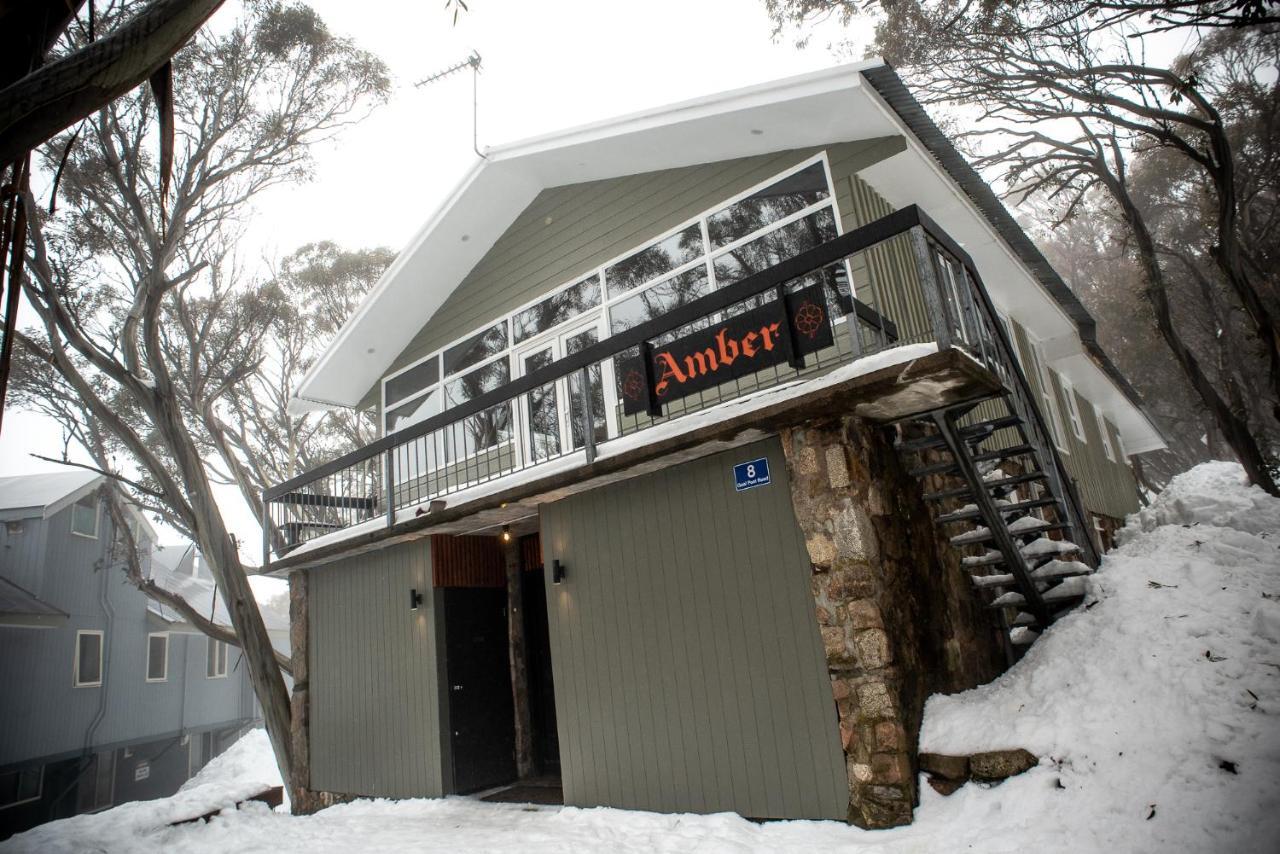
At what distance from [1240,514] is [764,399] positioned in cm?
921

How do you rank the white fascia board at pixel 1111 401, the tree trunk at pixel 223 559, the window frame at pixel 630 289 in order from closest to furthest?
the window frame at pixel 630 289, the tree trunk at pixel 223 559, the white fascia board at pixel 1111 401

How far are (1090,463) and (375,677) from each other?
12331 millimetres

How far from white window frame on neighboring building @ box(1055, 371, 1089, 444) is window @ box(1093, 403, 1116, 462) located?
225 cm

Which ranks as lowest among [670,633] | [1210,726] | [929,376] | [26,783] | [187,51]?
[26,783]

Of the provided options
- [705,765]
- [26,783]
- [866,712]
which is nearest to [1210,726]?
[866,712]

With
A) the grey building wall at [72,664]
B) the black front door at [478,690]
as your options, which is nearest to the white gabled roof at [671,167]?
the black front door at [478,690]

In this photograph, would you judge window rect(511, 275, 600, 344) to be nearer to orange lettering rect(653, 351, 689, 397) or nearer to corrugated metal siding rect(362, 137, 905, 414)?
corrugated metal siding rect(362, 137, 905, 414)

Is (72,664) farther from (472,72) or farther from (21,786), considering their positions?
(472,72)

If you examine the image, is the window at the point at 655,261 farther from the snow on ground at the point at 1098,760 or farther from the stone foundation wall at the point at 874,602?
the snow on ground at the point at 1098,760

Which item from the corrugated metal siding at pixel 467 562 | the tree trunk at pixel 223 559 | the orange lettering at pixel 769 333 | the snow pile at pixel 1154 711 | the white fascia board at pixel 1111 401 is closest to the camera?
the snow pile at pixel 1154 711

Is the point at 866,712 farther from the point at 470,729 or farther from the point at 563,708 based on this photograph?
the point at 470,729

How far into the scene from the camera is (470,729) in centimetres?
775

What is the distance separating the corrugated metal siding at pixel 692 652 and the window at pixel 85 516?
17.3 m

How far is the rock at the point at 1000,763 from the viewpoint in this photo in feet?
14.6
